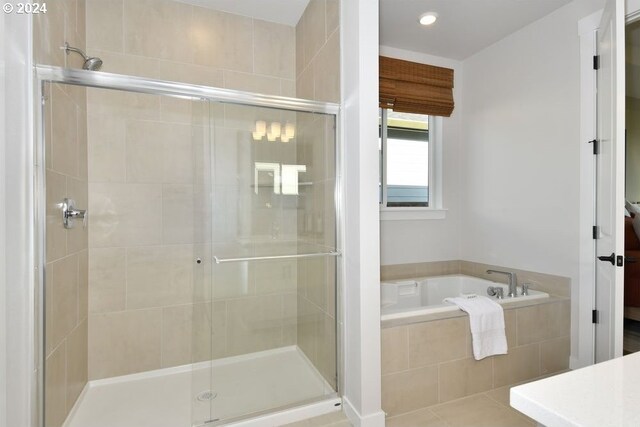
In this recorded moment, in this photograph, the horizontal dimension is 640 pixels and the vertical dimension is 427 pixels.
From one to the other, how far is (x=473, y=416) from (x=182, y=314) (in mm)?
1978

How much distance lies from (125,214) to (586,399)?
8.13 ft

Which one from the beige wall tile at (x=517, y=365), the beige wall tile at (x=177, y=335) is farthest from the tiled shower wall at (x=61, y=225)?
the beige wall tile at (x=517, y=365)

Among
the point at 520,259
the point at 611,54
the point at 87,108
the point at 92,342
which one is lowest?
the point at 92,342

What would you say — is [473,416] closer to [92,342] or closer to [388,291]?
[388,291]

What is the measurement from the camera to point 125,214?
7.41 feet

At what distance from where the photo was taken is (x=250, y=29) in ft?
8.49

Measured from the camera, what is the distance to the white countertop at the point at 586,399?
0.49 meters

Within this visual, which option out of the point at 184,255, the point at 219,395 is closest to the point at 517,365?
the point at 219,395

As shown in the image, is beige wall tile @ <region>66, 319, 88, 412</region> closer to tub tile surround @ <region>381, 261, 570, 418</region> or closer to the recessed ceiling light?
tub tile surround @ <region>381, 261, 570, 418</region>

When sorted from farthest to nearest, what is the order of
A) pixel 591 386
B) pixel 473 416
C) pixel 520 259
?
pixel 520 259 < pixel 473 416 < pixel 591 386

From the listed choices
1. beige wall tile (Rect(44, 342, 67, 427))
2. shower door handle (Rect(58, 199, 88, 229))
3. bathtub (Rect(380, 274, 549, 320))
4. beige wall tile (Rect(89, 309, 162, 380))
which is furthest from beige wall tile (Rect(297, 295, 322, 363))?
shower door handle (Rect(58, 199, 88, 229))

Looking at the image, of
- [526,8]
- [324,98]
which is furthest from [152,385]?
[526,8]

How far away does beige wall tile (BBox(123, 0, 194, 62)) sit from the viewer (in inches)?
89.4

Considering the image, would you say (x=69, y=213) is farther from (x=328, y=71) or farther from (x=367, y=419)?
(x=367, y=419)
